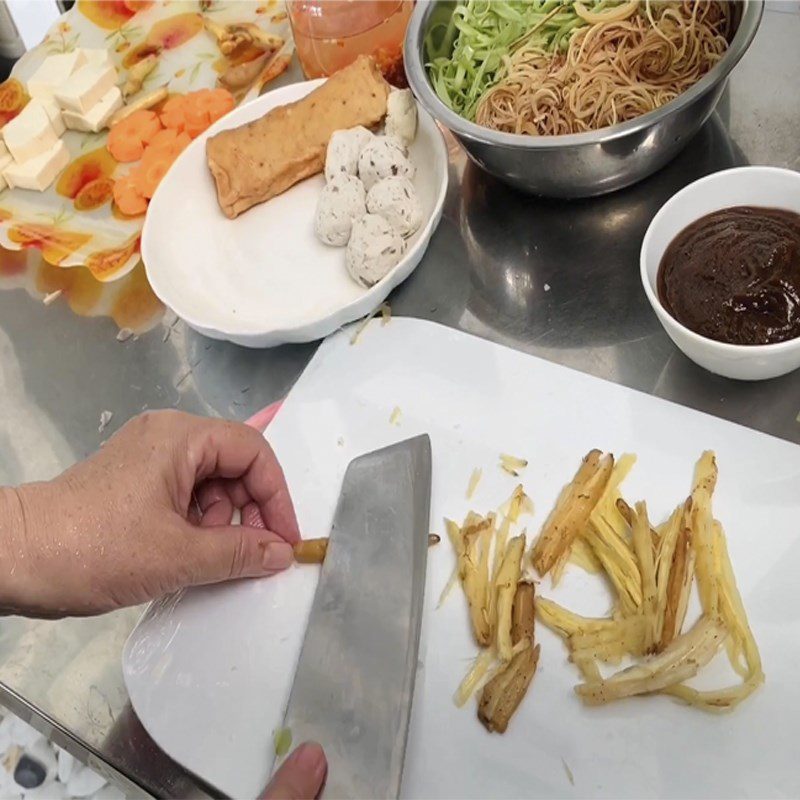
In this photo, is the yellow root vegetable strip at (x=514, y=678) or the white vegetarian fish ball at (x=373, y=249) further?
the white vegetarian fish ball at (x=373, y=249)

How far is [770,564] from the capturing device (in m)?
0.99

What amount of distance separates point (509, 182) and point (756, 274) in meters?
0.42

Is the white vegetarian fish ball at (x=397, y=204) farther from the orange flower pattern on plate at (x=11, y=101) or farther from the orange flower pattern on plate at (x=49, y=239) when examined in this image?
the orange flower pattern on plate at (x=11, y=101)

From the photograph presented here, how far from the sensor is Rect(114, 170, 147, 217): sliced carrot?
1655mm

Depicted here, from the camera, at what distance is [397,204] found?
4.47ft

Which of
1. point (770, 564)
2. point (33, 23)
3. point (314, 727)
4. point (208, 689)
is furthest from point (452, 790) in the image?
point (33, 23)

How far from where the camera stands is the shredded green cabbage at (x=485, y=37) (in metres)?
1.47

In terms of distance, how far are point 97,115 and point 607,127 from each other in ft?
3.53

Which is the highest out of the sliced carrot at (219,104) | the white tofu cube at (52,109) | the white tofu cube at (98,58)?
the white tofu cube at (98,58)

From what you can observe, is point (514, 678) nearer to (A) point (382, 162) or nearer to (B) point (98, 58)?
(A) point (382, 162)

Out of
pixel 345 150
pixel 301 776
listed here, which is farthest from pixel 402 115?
pixel 301 776

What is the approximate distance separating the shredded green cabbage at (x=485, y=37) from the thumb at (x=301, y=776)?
0.99 meters

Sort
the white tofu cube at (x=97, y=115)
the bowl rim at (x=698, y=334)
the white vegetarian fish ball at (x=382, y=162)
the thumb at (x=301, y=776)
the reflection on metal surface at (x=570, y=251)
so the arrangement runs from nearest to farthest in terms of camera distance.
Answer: the thumb at (x=301, y=776)
the bowl rim at (x=698, y=334)
the reflection on metal surface at (x=570, y=251)
the white vegetarian fish ball at (x=382, y=162)
the white tofu cube at (x=97, y=115)

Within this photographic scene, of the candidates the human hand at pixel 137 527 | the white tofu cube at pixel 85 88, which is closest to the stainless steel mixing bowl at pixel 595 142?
the human hand at pixel 137 527
